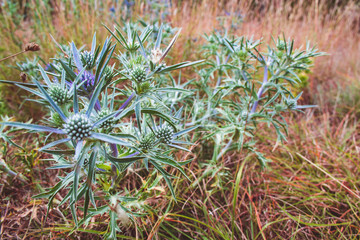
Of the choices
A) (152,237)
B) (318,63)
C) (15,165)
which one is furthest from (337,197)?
(318,63)

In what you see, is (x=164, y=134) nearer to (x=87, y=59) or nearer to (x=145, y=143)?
(x=145, y=143)

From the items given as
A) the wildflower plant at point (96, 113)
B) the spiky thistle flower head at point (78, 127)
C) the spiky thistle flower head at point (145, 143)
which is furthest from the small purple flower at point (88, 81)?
the spiky thistle flower head at point (145, 143)

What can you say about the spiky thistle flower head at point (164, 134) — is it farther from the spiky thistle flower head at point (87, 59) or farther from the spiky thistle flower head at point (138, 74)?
the spiky thistle flower head at point (87, 59)

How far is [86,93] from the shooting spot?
2.93 feet

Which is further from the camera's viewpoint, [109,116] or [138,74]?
[138,74]

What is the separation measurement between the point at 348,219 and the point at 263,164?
66 cm

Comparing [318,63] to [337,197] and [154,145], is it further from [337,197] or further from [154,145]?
[154,145]


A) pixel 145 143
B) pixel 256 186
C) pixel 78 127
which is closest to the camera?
pixel 78 127

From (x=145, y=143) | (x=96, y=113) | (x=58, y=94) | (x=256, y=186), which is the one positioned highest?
(x=58, y=94)

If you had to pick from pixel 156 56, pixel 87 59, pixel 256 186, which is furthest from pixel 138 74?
pixel 256 186

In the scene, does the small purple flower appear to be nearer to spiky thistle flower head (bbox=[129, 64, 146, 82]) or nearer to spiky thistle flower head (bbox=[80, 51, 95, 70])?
spiky thistle flower head (bbox=[80, 51, 95, 70])

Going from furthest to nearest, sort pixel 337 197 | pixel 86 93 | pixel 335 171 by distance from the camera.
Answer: pixel 335 171 → pixel 337 197 → pixel 86 93

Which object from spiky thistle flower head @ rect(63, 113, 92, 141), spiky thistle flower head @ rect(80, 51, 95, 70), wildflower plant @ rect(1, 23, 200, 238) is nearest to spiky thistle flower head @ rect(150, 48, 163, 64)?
wildflower plant @ rect(1, 23, 200, 238)

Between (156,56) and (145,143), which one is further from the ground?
(156,56)
